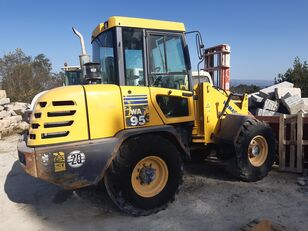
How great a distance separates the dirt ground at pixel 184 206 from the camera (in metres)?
4.36

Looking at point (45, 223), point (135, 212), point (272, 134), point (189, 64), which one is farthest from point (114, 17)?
point (272, 134)

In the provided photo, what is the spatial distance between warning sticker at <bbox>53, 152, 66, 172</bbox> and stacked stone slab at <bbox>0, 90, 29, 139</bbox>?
9795 millimetres

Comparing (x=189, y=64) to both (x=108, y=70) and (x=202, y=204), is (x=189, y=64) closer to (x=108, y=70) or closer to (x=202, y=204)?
(x=108, y=70)

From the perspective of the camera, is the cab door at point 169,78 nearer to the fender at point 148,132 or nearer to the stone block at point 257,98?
the fender at point 148,132

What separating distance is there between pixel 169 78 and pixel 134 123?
969 millimetres

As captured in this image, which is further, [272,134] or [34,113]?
[272,134]

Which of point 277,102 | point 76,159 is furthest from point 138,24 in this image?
point 277,102

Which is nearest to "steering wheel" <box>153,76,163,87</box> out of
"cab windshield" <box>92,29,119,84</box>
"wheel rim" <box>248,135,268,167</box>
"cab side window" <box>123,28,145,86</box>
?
"cab side window" <box>123,28,145,86</box>

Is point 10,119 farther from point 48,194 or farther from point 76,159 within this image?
point 76,159

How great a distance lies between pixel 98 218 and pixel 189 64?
267cm

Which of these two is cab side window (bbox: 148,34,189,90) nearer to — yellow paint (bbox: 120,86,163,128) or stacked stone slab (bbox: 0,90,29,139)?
yellow paint (bbox: 120,86,163,128)

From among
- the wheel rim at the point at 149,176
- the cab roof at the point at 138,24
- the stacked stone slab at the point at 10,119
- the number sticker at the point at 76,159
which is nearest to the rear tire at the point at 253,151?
the wheel rim at the point at 149,176

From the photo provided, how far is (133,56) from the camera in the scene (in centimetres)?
471

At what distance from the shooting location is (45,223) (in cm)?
452
